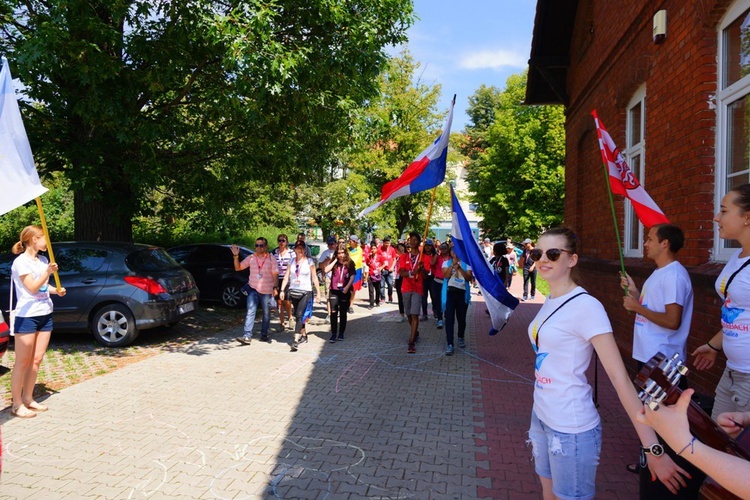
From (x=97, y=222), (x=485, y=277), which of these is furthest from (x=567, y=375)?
(x=97, y=222)

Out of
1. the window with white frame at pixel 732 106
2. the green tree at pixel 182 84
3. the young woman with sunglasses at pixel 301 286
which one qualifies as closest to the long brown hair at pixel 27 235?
the green tree at pixel 182 84

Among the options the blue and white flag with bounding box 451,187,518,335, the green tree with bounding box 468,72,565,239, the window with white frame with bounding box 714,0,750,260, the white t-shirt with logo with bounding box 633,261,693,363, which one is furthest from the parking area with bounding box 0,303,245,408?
the green tree with bounding box 468,72,565,239

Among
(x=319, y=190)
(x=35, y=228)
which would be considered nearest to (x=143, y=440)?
(x=35, y=228)

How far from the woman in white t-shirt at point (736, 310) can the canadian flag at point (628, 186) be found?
1.43 m

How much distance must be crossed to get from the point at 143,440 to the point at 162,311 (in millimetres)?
4096

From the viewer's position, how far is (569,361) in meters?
2.54

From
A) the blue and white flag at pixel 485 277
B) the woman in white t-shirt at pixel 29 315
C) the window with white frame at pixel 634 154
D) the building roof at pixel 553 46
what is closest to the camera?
the woman in white t-shirt at pixel 29 315

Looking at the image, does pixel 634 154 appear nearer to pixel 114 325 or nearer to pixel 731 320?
pixel 731 320

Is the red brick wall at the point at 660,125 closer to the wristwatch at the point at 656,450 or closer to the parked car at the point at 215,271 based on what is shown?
the wristwatch at the point at 656,450

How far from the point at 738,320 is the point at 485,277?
3.37 m

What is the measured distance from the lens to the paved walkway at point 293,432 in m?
3.91

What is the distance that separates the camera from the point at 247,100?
8633 mm

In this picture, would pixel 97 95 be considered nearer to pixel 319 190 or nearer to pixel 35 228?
pixel 35 228

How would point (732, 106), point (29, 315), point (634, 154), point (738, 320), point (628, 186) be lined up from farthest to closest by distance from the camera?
point (634, 154), point (29, 315), point (732, 106), point (628, 186), point (738, 320)
